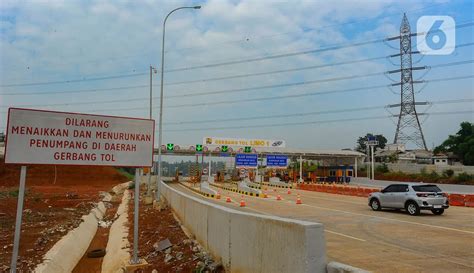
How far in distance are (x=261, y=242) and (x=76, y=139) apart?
4.39m

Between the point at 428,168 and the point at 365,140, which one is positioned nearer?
the point at 428,168

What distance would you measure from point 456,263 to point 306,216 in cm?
1010

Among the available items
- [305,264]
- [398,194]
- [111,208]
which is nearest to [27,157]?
[305,264]

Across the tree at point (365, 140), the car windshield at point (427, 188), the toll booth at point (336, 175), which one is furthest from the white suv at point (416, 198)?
the tree at point (365, 140)

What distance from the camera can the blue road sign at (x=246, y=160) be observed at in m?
43.8

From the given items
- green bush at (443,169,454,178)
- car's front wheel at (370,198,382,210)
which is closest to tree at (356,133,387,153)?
green bush at (443,169,454,178)

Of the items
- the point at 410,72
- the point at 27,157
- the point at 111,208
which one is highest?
the point at 410,72

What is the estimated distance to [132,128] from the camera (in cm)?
888

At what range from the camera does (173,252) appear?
34.4 feet

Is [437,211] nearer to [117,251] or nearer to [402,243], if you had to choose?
[402,243]

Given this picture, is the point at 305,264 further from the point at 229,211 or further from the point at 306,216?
the point at 306,216

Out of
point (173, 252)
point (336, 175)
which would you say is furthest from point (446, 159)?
point (173, 252)

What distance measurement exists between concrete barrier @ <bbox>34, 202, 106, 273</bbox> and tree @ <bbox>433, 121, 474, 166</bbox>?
61.7 m

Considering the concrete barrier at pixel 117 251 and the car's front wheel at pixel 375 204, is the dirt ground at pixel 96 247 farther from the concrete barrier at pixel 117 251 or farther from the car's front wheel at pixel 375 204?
the car's front wheel at pixel 375 204
